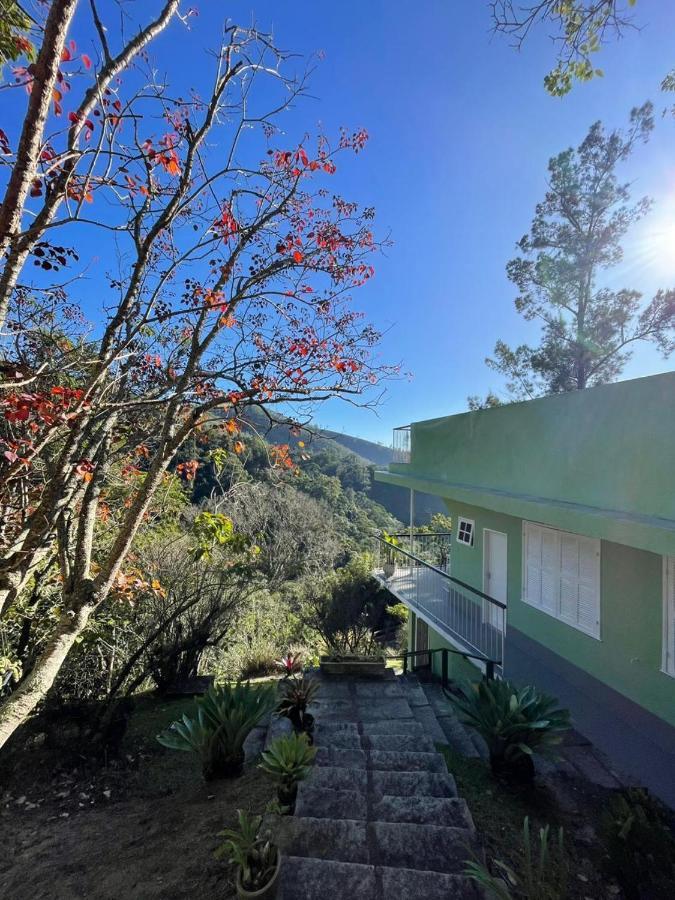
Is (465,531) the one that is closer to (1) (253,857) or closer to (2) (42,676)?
(1) (253,857)

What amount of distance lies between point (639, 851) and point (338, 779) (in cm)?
A: 256

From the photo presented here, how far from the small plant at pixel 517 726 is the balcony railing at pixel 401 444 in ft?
29.0

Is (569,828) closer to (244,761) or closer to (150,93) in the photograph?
(244,761)

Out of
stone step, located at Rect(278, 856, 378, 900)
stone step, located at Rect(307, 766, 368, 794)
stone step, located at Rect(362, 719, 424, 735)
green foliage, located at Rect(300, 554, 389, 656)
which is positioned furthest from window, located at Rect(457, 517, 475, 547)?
stone step, located at Rect(278, 856, 378, 900)

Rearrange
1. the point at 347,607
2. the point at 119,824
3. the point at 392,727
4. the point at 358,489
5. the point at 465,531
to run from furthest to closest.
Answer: the point at 358,489, the point at 347,607, the point at 465,531, the point at 392,727, the point at 119,824

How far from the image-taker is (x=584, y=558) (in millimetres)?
6562

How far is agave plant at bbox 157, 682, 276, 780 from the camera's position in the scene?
4477mm

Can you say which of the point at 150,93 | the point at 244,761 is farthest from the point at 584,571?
the point at 150,93

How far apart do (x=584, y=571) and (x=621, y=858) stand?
4.04 metres

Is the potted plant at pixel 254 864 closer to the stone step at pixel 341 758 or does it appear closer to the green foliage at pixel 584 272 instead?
the stone step at pixel 341 758

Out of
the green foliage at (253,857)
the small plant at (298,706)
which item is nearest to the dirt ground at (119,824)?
the green foliage at (253,857)

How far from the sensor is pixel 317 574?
22609 millimetres

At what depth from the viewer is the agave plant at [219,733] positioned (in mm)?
4477

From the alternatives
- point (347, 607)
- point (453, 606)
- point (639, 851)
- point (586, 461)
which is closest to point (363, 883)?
point (639, 851)
